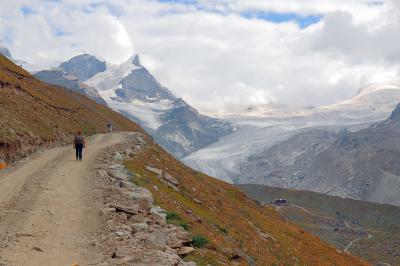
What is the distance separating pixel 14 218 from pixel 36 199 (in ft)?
12.6

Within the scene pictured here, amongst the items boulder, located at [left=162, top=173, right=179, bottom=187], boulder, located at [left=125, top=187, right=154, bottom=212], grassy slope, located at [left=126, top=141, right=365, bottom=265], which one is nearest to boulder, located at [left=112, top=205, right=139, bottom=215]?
boulder, located at [left=125, top=187, right=154, bottom=212]

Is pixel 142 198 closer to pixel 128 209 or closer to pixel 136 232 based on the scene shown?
pixel 128 209

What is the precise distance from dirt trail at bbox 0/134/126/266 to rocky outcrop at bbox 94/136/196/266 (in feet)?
2.84

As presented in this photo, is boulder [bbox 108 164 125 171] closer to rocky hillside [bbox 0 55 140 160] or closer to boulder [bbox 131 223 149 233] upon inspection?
rocky hillside [bbox 0 55 140 160]

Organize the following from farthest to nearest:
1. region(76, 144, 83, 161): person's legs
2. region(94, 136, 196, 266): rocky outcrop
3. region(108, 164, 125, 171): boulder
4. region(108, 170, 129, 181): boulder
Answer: region(76, 144, 83, 161): person's legs → region(108, 164, 125, 171): boulder → region(108, 170, 129, 181): boulder → region(94, 136, 196, 266): rocky outcrop

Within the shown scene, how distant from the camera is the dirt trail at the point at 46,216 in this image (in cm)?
1884

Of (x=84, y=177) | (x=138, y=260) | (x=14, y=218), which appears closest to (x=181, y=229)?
(x=138, y=260)

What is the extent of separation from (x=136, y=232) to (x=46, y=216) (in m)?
5.06

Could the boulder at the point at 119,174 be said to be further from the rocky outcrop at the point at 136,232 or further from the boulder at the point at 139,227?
the boulder at the point at 139,227

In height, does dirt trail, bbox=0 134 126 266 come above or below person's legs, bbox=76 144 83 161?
below

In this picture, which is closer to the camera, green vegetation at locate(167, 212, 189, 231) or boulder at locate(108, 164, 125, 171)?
green vegetation at locate(167, 212, 189, 231)

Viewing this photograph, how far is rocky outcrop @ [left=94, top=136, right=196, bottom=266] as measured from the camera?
61.7 ft

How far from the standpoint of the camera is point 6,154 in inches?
1788

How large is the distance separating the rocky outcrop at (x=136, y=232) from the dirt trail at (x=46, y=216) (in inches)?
34.1
